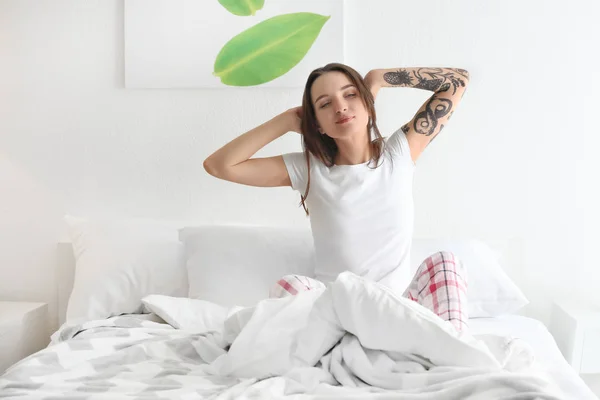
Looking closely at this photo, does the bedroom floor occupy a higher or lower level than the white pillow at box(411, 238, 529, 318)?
lower

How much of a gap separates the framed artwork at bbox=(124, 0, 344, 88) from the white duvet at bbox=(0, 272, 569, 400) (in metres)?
1.21

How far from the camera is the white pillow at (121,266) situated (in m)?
2.41

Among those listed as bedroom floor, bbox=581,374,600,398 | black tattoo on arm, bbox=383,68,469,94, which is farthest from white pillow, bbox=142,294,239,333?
bedroom floor, bbox=581,374,600,398

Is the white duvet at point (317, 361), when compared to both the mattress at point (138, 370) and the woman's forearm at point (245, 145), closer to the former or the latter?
the mattress at point (138, 370)

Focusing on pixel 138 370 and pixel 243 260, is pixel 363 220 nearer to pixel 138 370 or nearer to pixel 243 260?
pixel 243 260

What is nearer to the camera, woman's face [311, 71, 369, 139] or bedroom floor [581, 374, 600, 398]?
woman's face [311, 71, 369, 139]

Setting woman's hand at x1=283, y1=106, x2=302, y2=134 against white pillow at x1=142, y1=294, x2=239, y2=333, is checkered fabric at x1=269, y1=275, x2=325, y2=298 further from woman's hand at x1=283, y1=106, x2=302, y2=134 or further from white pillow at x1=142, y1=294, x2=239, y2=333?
woman's hand at x1=283, y1=106, x2=302, y2=134

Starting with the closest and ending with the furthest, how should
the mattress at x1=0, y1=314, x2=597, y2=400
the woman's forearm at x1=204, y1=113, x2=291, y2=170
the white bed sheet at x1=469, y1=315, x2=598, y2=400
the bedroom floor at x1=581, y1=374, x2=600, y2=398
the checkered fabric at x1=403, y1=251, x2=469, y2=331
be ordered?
the mattress at x1=0, y1=314, x2=597, y2=400
the white bed sheet at x1=469, y1=315, x2=598, y2=400
the checkered fabric at x1=403, y1=251, x2=469, y2=331
the woman's forearm at x1=204, y1=113, x2=291, y2=170
the bedroom floor at x1=581, y1=374, x2=600, y2=398

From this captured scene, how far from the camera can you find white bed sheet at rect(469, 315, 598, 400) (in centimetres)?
167

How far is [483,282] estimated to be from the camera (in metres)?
2.40

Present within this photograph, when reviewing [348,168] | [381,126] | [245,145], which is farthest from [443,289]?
[381,126]

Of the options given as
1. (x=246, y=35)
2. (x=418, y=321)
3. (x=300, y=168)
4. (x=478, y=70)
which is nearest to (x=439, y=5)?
(x=478, y=70)

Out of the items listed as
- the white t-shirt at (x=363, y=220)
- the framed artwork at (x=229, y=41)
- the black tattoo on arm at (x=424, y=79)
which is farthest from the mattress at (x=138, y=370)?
the framed artwork at (x=229, y=41)

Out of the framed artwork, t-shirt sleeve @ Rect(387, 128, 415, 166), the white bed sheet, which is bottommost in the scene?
the white bed sheet
